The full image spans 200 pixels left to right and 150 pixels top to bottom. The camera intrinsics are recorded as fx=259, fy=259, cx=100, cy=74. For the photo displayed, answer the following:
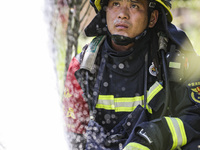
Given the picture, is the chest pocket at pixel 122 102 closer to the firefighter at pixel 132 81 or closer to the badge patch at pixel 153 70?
the firefighter at pixel 132 81

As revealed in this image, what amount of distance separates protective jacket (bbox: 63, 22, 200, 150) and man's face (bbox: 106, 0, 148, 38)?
16 centimetres

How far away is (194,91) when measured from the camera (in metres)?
2.33

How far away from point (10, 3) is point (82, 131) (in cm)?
235

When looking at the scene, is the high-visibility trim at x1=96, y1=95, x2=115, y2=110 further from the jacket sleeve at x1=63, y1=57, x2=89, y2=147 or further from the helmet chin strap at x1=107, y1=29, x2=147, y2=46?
the helmet chin strap at x1=107, y1=29, x2=147, y2=46

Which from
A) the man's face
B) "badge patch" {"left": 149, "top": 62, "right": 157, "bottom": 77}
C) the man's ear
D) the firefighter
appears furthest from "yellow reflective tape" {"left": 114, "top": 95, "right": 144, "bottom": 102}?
the man's ear

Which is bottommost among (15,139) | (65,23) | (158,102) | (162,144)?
(15,139)

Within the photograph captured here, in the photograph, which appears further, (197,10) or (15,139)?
(197,10)

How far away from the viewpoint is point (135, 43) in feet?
9.30

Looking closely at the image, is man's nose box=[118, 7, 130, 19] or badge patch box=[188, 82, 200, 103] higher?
man's nose box=[118, 7, 130, 19]

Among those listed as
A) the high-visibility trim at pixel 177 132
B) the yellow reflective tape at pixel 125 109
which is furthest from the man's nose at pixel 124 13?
the high-visibility trim at pixel 177 132

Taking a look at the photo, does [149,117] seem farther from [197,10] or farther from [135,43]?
[197,10]

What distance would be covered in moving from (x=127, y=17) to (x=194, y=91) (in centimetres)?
101

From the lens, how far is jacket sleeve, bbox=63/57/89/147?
292 cm

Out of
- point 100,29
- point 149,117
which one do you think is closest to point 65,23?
point 100,29
